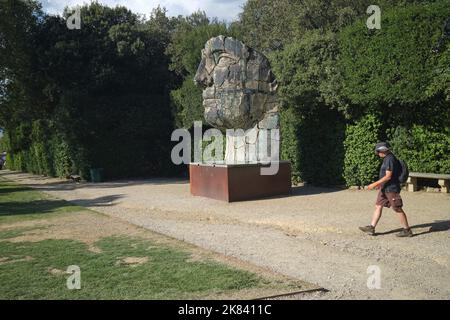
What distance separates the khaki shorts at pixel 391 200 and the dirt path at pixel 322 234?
53 centimetres

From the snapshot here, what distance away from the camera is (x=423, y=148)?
13102 mm

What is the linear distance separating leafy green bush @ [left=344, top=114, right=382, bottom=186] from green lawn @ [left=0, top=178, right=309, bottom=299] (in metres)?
A: 8.45

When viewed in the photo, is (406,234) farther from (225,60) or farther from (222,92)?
(225,60)

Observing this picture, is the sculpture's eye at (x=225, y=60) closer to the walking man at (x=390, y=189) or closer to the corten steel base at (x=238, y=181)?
the corten steel base at (x=238, y=181)

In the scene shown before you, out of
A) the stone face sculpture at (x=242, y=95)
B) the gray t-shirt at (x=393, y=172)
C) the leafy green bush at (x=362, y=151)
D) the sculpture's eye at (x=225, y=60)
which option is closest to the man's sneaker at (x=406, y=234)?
the gray t-shirt at (x=393, y=172)

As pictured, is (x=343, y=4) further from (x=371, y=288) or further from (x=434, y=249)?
(x=371, y=288)

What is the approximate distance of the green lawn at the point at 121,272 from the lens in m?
5.02

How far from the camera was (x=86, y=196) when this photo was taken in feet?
51.5

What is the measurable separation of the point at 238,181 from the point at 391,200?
18.2 ft

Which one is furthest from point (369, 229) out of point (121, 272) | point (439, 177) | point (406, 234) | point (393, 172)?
point (439, 177)

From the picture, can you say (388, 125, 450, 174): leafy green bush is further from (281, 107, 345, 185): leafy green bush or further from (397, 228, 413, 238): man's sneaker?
(397, 228, 413, 238): man's sneaker
